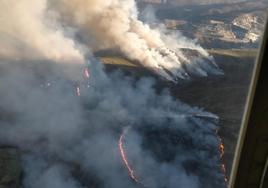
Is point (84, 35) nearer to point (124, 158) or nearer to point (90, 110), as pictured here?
point (90, 110)

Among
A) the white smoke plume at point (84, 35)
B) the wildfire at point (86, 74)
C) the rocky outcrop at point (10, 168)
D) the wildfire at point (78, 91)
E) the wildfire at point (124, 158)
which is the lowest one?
the wildfire at point (124, 158)

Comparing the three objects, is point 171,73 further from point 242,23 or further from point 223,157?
point 242,23

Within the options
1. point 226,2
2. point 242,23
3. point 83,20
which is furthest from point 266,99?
point 226,2

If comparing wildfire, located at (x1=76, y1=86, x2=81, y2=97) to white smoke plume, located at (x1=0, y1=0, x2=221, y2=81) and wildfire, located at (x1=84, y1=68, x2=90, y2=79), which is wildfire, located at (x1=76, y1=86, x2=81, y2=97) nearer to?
wildfire, located at (x1=84, y1=68, x2=90, y2=79)

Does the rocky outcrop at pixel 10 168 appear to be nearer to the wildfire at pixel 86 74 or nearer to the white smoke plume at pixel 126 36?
the wildfire at pixel 86 74

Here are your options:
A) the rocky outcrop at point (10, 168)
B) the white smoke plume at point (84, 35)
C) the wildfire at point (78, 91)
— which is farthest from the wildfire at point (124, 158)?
the white smoke plume at point (84, 35)

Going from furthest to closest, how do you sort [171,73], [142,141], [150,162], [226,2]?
[226,2]
[171,73]
[142,141]
[150,162]

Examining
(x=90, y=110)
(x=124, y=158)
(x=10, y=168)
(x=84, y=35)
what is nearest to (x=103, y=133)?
(x=124, y=158)
